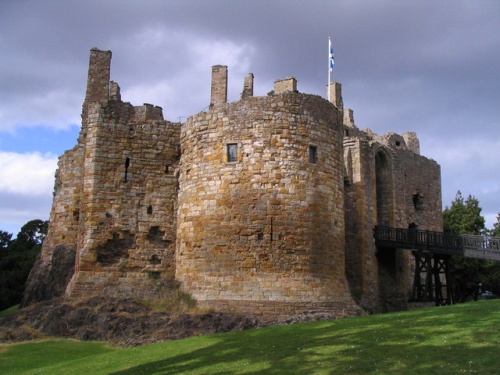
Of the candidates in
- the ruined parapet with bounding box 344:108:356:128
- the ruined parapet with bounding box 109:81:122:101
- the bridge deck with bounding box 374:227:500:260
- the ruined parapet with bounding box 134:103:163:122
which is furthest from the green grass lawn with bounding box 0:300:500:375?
the ruined parapet with bounding box 344:108:356:128

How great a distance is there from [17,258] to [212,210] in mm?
28567

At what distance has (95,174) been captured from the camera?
22156 mm

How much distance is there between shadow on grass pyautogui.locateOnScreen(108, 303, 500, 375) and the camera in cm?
997

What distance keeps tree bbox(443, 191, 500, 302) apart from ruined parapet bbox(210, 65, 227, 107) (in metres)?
19.2

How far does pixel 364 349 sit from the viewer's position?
11430 millimetres

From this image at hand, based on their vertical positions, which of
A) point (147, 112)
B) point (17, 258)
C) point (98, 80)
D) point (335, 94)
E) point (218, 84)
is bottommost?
point (17, 258)

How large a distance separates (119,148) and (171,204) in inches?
113

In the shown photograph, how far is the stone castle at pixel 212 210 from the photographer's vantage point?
777 inches

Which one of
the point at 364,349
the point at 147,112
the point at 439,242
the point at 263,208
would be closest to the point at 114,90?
the point at 147,112

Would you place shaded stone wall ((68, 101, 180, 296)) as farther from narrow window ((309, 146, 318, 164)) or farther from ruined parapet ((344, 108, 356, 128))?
ruined parapet ((344, 108, 356, 128))

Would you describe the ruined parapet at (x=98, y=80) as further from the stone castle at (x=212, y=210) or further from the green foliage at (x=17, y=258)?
the green foliage at (x=17, y=258)

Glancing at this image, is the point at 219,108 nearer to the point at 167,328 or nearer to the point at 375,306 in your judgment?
the point at 167,328

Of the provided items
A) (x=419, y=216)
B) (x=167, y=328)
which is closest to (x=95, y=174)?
(x=167, y=328)

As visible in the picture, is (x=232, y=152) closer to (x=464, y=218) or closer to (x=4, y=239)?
(x=464, y=218)
